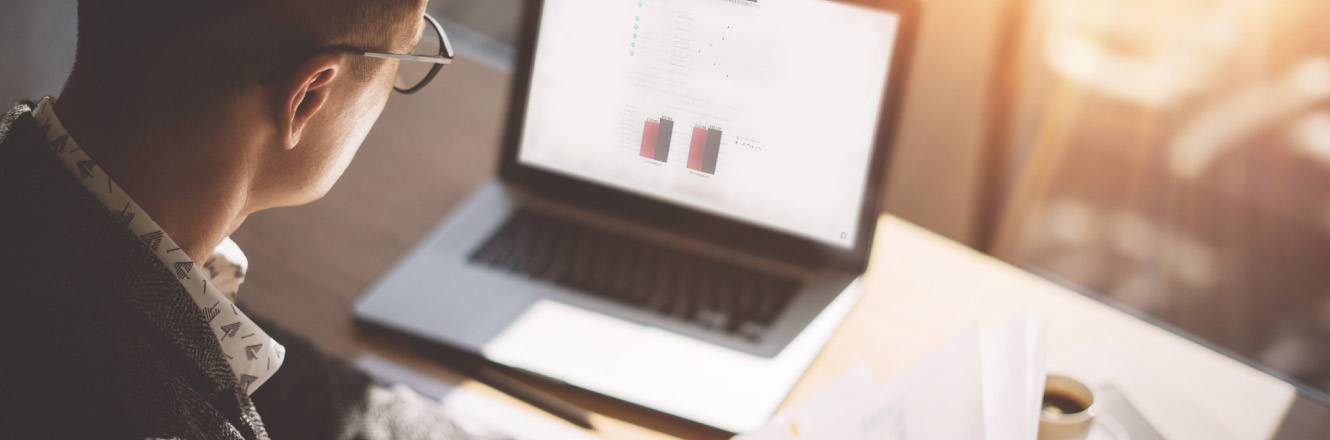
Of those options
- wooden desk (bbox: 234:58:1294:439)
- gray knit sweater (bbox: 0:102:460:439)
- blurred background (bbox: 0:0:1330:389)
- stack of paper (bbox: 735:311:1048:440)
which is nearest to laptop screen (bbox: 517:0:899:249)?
wooden desk (bbox: 234:58:1294:439)

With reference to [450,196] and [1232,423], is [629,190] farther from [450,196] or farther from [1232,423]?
[1232,423]

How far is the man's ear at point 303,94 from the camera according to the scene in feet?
1.77

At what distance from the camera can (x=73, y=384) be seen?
0.47 meters

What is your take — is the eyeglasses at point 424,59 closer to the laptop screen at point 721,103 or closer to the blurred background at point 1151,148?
the laptop screen at point 721,103

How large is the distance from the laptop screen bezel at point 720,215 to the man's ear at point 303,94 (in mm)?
395

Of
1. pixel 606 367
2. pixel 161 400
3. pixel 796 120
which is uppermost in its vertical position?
pixel 796 120

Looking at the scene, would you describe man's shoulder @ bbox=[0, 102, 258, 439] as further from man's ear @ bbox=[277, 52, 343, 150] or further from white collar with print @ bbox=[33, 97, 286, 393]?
man's ear @ bbox=[277, 52, 343, 150]

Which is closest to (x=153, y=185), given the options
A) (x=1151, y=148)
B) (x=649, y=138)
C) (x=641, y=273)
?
(x=649, y=138)

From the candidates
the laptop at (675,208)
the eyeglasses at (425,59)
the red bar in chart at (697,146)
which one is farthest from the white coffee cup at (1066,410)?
the eyeglasses at (425,59)

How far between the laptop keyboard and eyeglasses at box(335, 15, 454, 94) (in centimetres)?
34

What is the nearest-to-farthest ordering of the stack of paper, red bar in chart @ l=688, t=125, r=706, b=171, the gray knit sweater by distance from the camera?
the gray knit sweater
the stack of paper
red bar in chart @ l=688, t=125, r=706, b=171

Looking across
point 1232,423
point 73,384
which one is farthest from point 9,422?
point 1232,423

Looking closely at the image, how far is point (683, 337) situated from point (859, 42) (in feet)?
1.11

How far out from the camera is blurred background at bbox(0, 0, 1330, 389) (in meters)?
1.69
